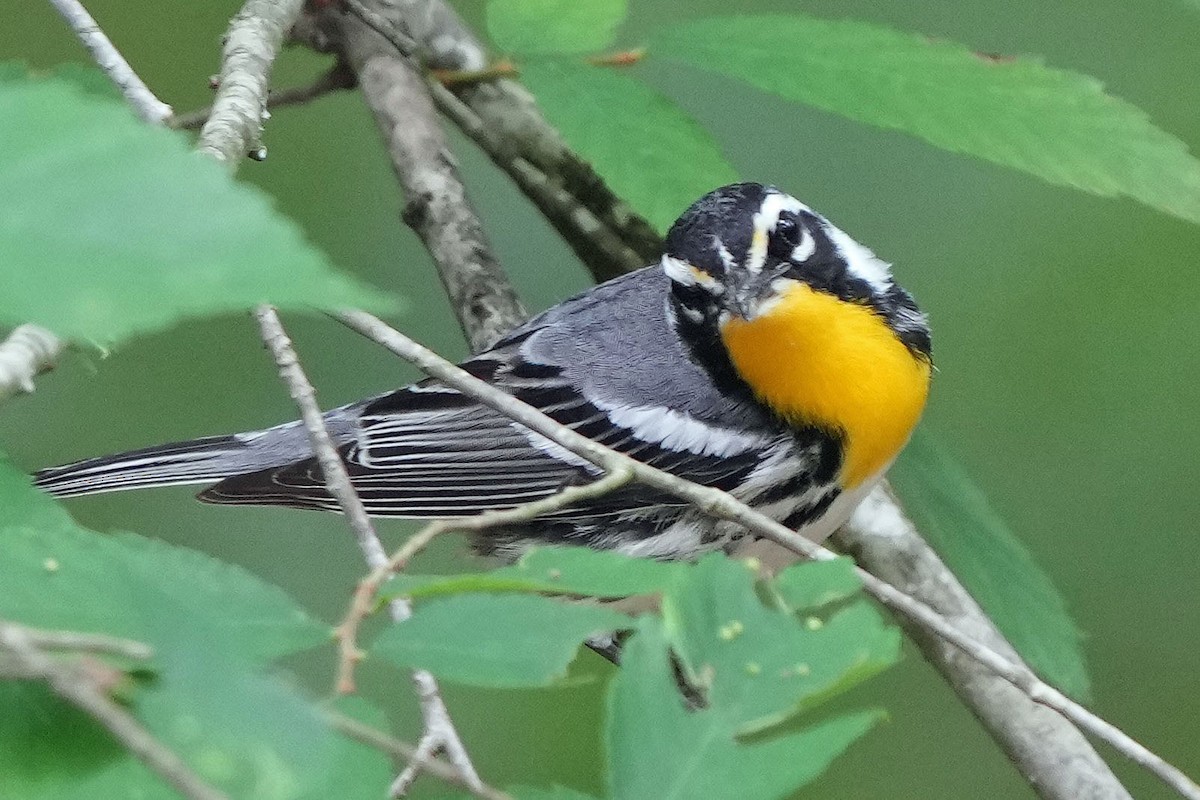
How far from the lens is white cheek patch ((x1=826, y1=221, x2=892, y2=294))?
255 cm

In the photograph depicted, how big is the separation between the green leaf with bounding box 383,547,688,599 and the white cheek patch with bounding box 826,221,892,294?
1726 mm

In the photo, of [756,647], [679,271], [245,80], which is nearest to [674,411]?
[679,271]

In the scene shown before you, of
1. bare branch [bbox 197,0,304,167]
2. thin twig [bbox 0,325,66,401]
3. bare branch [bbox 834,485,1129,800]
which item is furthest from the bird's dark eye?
thin twig [bbox 0,325,66,401]

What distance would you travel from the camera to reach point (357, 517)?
1297 millimetres

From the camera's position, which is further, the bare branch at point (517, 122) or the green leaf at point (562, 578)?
the bare branch at point (517, 122)

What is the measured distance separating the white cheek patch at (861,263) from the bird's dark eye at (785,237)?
0.20 metres

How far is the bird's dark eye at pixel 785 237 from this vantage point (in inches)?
89.5

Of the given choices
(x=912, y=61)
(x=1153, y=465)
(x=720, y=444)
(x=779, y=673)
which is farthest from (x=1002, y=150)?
(x=1153, y=465)

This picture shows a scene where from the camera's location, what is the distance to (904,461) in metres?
2.32

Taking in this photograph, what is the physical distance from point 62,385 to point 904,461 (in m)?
2.13

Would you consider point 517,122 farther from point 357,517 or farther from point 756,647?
point 756,647

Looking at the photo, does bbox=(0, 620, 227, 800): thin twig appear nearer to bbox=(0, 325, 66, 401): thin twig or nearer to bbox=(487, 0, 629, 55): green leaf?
bbox=(0, 325, 66, 401): thin twig

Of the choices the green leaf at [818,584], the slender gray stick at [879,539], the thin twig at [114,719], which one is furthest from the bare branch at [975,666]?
the thin twig at [114,719]

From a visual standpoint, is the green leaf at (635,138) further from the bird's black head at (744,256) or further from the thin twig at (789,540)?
the thin twig at (789,540)
